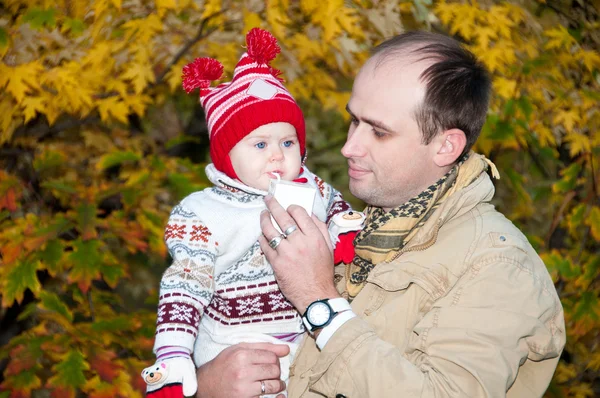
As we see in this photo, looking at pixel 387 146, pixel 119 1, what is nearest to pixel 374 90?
pixel 387 146

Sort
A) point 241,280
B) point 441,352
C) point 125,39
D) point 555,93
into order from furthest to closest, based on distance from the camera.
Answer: point 555,93 < point 125,39 < point 241,280 < point 441,352

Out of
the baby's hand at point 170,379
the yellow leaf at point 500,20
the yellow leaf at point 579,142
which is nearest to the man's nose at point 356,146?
the baby's hand at point 170,379

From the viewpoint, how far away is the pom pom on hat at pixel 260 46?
286cm

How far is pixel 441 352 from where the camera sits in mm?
2119

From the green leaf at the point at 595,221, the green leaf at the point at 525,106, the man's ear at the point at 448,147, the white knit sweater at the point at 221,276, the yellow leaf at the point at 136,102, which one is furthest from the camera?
the green leaf at the point at 595,221

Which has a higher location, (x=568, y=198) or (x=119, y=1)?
(x=119, y=1)

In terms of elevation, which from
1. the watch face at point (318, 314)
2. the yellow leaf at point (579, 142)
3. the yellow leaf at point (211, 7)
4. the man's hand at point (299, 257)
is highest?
the yellow leaf at point (211, 7)

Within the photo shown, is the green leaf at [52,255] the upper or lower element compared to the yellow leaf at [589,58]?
lower

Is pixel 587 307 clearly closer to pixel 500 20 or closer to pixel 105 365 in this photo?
pixel 500 20

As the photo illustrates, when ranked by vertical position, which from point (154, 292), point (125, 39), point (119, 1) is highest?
point (119, 1)

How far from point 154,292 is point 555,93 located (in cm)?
329

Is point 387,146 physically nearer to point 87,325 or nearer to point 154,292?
point 87,325

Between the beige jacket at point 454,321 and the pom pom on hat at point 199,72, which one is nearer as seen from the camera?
the beige jacket at point 454,321

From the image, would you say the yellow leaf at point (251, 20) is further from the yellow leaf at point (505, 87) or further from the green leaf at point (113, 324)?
the green leaf at point (113, 324)
